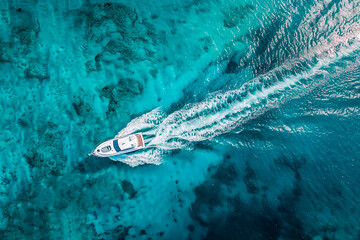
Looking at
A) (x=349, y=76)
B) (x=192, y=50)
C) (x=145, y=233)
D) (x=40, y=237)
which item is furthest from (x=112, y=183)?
(x=349, y=76)

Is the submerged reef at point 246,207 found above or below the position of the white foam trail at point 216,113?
below

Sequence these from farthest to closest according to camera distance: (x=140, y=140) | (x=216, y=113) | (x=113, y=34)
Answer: (x=216, y=113) → (x=113, y=34) → (x=140, y=140)

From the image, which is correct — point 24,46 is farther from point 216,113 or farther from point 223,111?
point 223,111

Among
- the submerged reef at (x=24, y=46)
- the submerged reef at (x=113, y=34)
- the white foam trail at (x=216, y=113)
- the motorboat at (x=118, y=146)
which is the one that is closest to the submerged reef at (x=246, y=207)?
the white foam trail at (x=216, y=113)

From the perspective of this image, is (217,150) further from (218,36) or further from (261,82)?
(218,36)

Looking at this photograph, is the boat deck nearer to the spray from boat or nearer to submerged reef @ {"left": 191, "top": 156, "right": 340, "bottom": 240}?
the spray from boat

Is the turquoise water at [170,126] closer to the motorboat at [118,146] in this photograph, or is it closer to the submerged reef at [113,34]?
the submerged reef at [113,34]

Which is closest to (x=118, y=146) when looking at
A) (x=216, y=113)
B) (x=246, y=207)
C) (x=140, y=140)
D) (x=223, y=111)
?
(x=140, y=140)
